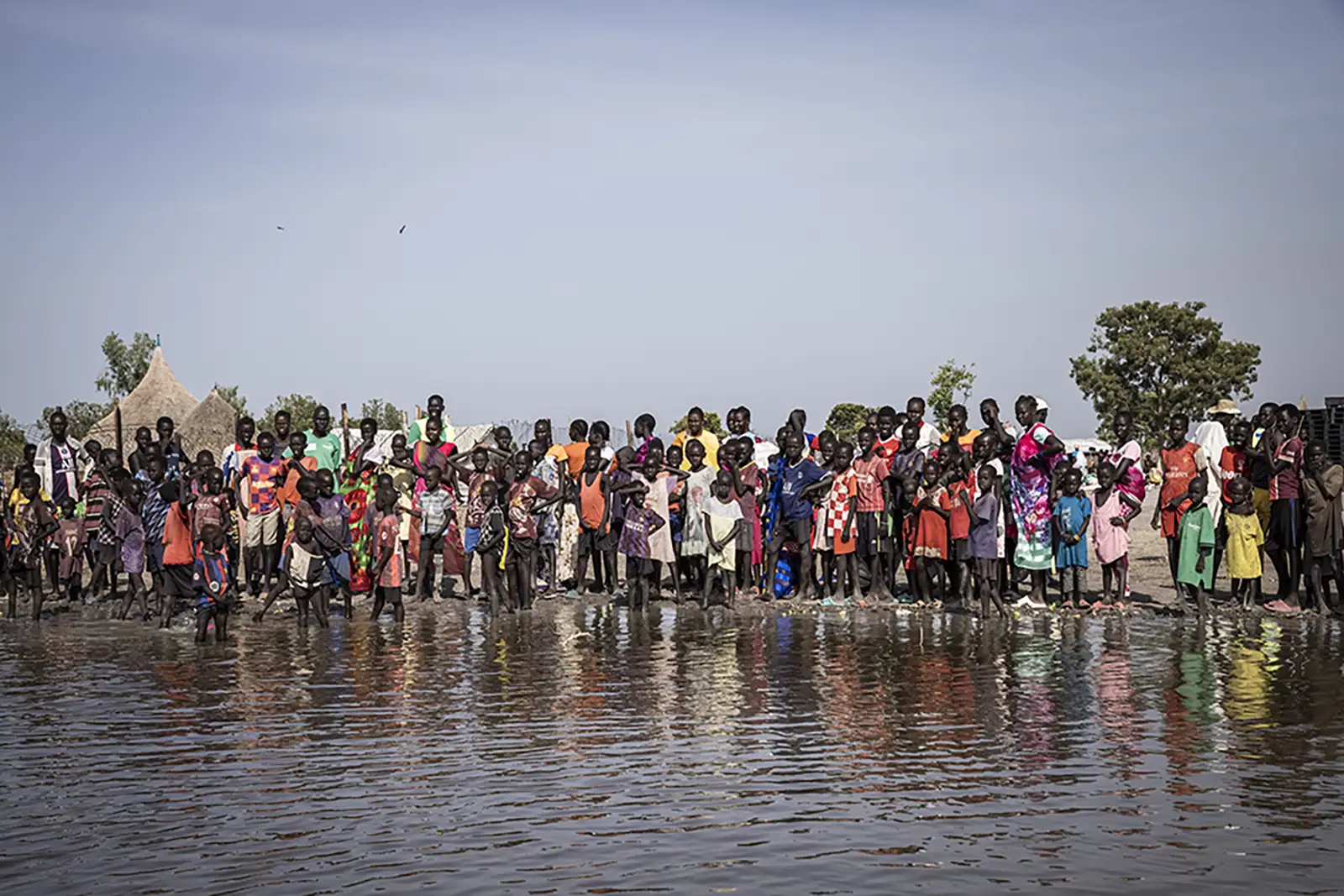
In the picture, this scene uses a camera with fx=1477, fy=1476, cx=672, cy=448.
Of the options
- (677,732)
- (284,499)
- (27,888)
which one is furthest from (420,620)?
(27,888)

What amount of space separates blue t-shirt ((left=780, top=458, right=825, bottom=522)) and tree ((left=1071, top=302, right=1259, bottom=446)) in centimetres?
3602

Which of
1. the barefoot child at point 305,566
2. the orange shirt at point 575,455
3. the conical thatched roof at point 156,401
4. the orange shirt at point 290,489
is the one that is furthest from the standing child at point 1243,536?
the conical thatched roof at point 156,401

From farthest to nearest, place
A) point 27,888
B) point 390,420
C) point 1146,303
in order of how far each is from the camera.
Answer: point 390,420
point 1146,303
point 27,888

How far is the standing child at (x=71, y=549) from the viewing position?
717 inches

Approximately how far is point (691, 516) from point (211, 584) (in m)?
5.65

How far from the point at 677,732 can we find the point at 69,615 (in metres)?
10.3

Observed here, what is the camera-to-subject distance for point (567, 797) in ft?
26.3

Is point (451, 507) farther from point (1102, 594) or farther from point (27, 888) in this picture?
point (27, 888)

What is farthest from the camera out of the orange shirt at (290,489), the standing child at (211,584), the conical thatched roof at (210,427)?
the conical thatched roof at (210,427)

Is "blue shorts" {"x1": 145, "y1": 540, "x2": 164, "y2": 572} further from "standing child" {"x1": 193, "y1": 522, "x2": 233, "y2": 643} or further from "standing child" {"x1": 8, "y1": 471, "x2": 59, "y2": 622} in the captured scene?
"standing child" {"x1": 193, "y1": 522, "x2": 233, "y2": 643}

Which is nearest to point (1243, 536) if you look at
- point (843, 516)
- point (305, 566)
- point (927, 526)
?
point (927, 526)

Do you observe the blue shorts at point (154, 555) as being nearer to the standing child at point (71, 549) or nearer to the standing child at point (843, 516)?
the standing child at point (71, 549)

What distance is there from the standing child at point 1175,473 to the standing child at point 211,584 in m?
9.95

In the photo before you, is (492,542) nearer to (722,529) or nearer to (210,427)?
(722,529)
